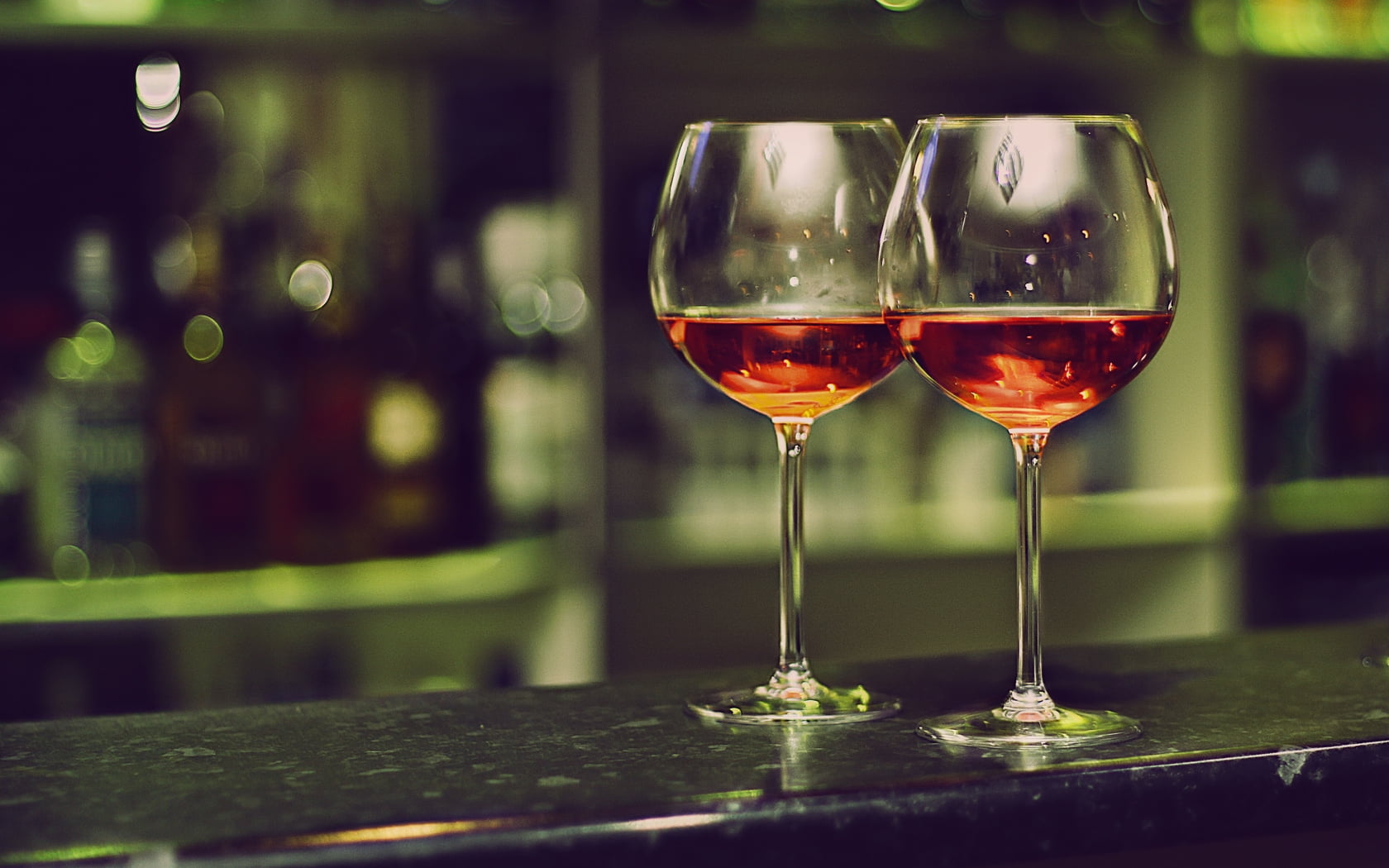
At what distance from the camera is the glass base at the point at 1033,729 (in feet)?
1.86

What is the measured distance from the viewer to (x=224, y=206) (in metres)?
1.83

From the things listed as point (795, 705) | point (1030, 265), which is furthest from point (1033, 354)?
point (795, 705)

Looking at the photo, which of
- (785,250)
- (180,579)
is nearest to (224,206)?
(180,579)

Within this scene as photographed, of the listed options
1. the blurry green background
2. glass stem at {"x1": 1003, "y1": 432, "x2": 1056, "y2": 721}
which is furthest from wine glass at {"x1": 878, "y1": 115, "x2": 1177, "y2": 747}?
the blurry green background

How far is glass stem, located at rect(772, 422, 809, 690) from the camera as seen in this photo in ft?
2.18

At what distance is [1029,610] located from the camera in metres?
0.60

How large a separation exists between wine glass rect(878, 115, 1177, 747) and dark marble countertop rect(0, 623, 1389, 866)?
5cm

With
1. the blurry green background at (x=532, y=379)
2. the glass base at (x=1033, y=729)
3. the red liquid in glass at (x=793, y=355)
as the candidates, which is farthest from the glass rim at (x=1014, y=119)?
the blurry green background at (x=532, y=379)

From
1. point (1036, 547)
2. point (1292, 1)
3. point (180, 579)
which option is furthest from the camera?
point (1292, 1)

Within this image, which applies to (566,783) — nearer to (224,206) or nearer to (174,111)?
(224,206)

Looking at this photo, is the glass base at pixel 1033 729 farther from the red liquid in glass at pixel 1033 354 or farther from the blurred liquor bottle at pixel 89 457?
the blurred liquor bottle at pixel 89 457

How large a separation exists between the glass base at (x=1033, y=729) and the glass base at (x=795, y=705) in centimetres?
3

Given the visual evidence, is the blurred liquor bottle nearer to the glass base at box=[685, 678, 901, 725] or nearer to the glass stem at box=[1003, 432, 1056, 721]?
the glass base at box=[685, 678, 901, 725]

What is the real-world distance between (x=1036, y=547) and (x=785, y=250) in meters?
0.16
